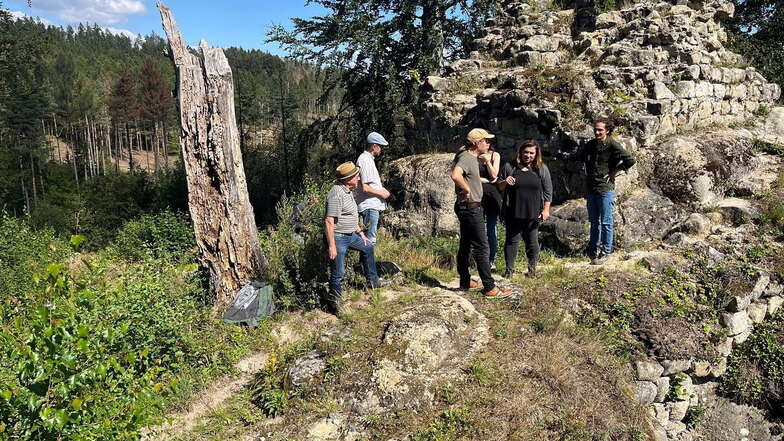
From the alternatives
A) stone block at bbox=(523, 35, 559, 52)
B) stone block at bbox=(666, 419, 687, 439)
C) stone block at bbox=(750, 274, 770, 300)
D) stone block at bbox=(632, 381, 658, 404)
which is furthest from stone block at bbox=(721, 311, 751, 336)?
stone block at bbox=(523, 35, 559, 52)

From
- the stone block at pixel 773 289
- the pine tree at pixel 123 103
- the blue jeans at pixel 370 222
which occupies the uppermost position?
the pine tree at pixel 123 103

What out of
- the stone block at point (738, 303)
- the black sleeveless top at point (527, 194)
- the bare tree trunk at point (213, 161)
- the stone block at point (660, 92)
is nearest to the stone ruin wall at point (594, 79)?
the stone block at point (660, 92)

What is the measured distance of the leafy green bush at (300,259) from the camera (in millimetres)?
6492

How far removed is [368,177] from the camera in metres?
6.59

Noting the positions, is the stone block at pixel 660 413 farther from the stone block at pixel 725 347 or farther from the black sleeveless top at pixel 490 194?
the black sleeveless top at pixel 490 194

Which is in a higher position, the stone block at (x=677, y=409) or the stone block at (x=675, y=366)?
the stone block at (x=675, y=366)

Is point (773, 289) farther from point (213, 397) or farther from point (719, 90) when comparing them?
point (213, 397)

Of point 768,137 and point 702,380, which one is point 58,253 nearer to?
point 702,380

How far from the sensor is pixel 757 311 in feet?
21.8

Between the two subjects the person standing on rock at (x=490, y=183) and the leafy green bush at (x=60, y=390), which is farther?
the person standing on rock at (x=490, y=183)

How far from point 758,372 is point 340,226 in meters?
5.64

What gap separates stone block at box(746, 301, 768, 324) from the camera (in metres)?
6.58

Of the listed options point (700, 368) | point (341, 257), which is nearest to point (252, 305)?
point (341, 257)

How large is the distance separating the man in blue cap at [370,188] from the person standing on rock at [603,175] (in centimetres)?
295
